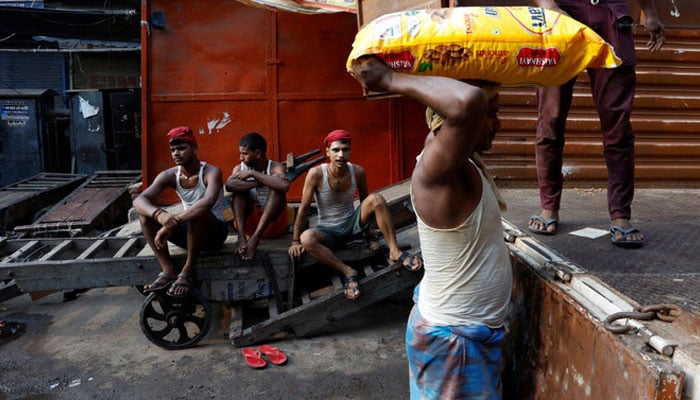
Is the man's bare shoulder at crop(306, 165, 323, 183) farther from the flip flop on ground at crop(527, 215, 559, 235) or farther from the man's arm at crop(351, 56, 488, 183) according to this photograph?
the man's arm at crop(351, 56, 488, 183)

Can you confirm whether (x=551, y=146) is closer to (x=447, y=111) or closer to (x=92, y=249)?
(x=447, y=111)

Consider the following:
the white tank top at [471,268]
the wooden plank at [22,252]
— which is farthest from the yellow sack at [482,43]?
the wooden plank at [22,252]

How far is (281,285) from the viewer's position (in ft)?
16.2

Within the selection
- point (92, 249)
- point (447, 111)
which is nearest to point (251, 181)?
point (92, 249)

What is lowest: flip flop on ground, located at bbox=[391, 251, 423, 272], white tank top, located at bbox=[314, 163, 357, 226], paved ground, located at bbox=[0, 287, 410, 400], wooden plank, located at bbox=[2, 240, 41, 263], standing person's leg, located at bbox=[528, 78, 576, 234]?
paved ground, located at bbox=[0, 287, 410, 400]

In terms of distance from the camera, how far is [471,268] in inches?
78.4

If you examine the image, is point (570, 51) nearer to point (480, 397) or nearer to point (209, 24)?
point (480, 397)

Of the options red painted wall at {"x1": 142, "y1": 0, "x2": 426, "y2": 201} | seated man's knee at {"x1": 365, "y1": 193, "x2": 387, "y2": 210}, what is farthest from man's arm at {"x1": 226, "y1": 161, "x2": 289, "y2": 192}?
red painted wall at {"x1": 142, "y1": 0, "x2": 426, "y2": 201}

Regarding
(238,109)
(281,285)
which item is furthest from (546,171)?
(238,109)

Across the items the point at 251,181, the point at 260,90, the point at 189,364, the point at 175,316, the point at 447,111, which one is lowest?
the point at 189,364

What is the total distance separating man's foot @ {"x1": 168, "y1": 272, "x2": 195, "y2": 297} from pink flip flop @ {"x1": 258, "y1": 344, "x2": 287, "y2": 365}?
851 millimetres

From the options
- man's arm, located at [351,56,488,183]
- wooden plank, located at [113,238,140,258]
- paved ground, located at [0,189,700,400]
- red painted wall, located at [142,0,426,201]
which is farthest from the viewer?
red painted wall, located at [142,0,426,201]

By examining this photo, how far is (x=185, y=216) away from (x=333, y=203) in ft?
4.64

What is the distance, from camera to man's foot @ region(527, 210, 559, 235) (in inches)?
124
